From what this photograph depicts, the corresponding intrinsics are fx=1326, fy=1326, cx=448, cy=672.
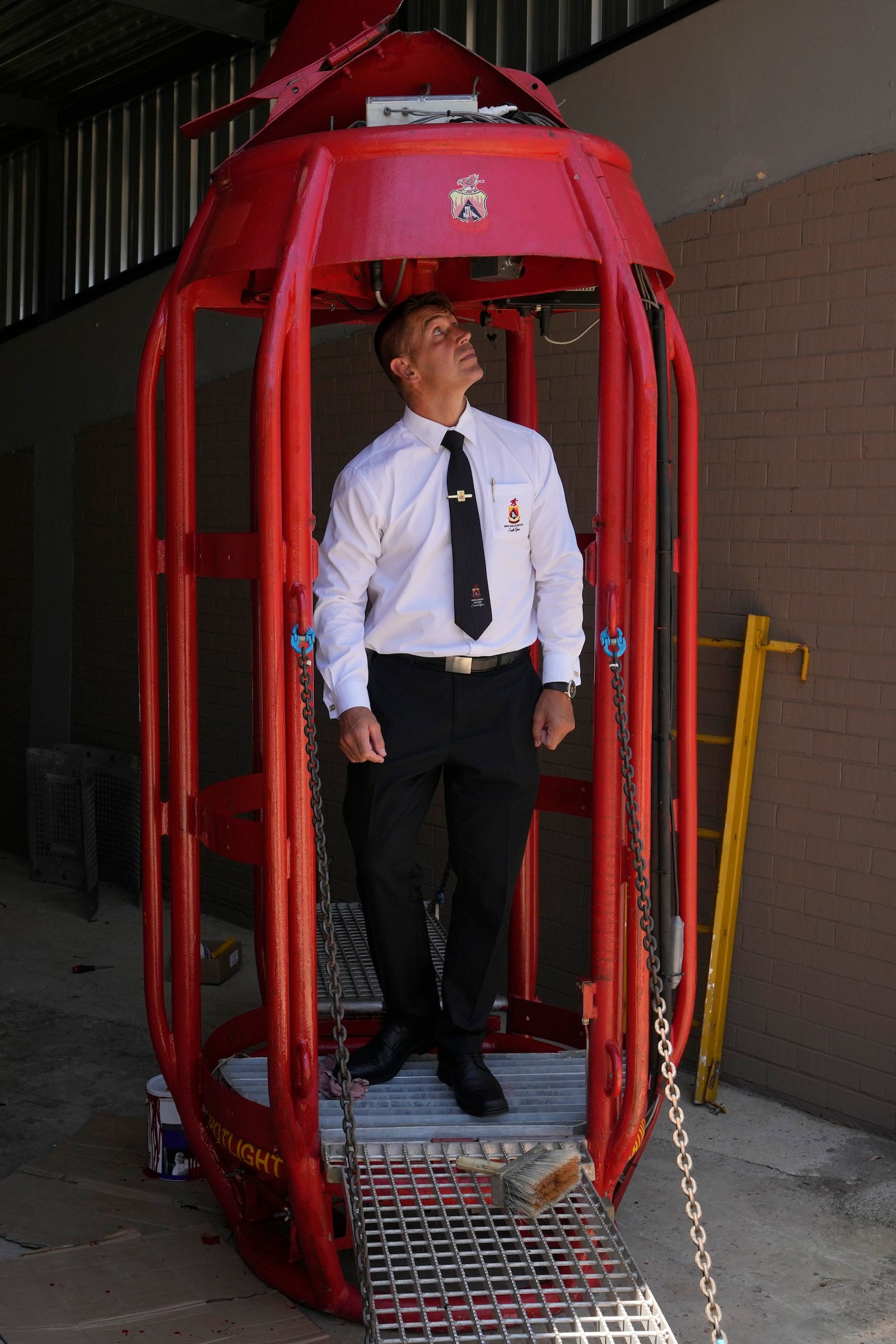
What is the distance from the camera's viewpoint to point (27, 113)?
8398 mm

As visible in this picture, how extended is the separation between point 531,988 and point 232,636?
124 inches

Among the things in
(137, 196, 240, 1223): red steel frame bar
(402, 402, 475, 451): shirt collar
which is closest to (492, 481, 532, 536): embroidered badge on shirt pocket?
(402, 402, 475, 451): shirt collar

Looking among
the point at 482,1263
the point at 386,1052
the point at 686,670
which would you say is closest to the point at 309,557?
the point at 686,670

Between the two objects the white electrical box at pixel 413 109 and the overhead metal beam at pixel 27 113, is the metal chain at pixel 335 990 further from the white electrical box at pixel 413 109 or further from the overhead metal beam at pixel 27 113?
the overhead metal beam at pixel 27 113

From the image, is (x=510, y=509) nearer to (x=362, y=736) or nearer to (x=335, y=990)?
(x=362, y=736)

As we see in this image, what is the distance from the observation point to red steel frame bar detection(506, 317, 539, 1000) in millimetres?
4320

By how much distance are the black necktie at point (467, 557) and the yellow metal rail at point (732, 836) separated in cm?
138

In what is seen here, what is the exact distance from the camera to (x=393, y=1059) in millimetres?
Answer: 3701

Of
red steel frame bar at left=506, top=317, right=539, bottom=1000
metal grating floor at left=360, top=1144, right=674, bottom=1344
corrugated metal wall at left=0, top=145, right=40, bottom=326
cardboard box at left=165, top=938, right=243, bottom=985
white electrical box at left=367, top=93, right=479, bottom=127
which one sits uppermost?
corrugated metal wall at left=0, top=145, right=40, bottom=326

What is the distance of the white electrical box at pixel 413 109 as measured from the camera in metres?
3.21

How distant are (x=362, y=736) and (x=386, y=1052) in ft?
3.30

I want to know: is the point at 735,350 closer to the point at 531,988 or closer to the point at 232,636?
the point at 531,988

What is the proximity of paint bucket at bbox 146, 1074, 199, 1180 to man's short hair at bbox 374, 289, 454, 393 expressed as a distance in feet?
7.16

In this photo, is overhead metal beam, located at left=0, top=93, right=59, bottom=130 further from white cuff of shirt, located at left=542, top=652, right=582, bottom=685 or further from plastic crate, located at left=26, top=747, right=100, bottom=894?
white cuff of shirt, located at left=542, top=652, right=582, bottom=685
